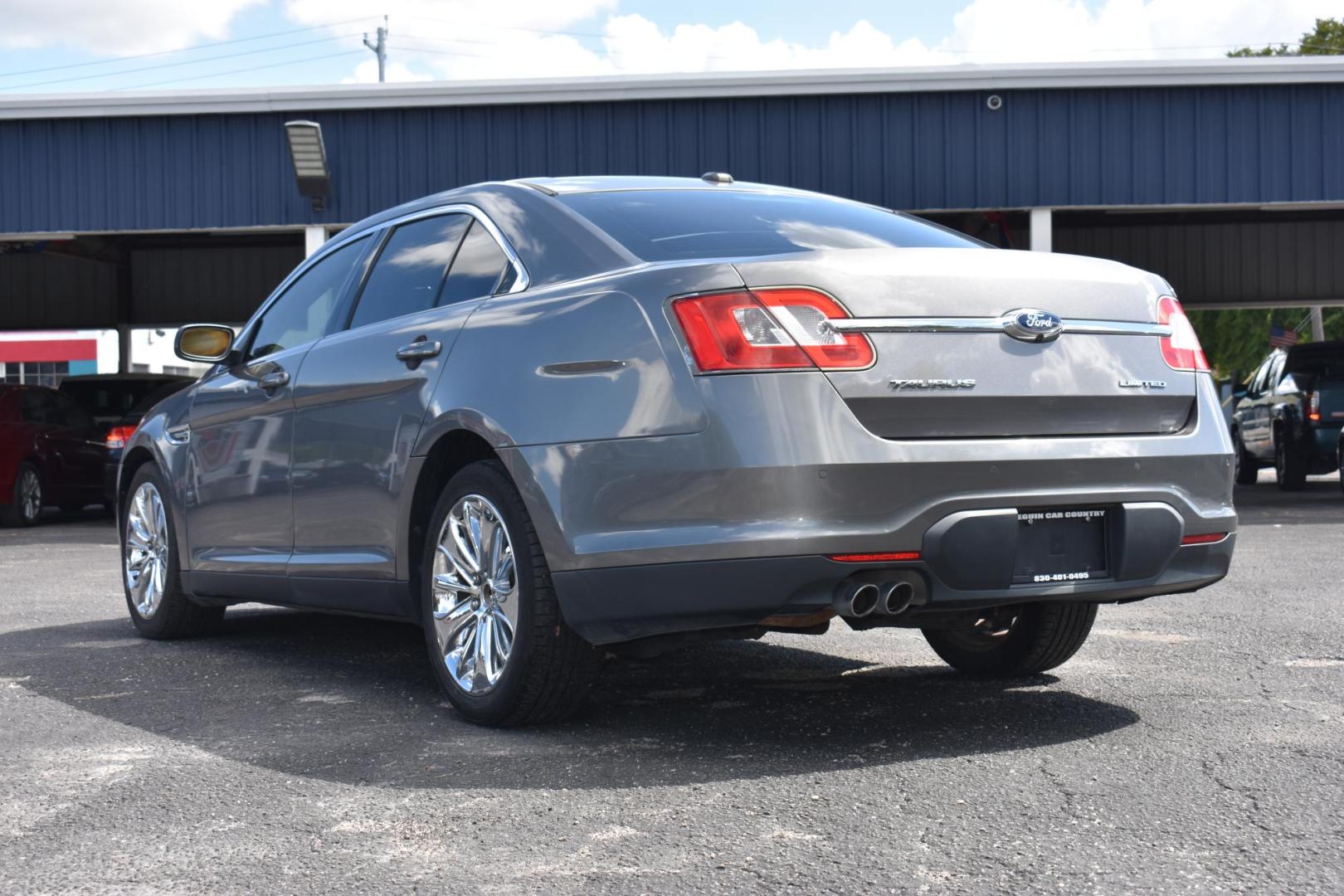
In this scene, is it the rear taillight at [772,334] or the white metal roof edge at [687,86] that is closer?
the rear taillight at [772,334]

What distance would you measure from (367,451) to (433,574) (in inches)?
20.6

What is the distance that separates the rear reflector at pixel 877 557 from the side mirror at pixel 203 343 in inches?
142

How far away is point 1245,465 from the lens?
71.8 feet

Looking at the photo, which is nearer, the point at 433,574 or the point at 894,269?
the point at 894,269

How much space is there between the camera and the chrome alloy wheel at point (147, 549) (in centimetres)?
661

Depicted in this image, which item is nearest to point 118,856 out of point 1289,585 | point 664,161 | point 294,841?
point 294,841

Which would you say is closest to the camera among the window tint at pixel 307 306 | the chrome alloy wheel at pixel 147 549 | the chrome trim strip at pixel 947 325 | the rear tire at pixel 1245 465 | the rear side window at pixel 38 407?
the chrome trim strip at pixel 947 325

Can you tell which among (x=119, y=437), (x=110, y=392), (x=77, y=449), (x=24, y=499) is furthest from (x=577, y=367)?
(x=110, y=392)

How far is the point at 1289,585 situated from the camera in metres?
8.25

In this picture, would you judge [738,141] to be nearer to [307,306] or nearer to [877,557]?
[307,306]

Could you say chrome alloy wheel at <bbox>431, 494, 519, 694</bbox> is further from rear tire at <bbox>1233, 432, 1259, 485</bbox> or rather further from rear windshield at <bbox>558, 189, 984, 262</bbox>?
rear tire at <bbox>1233, 432, 1259, 485</bbox>

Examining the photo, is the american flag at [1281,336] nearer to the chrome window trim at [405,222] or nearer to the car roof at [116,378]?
the car roof at [116,378]

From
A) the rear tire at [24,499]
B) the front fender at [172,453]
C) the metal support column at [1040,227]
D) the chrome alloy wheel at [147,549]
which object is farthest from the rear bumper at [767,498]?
the rear tire at [24,499]

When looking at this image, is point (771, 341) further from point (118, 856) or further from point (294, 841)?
point (118, 856)
